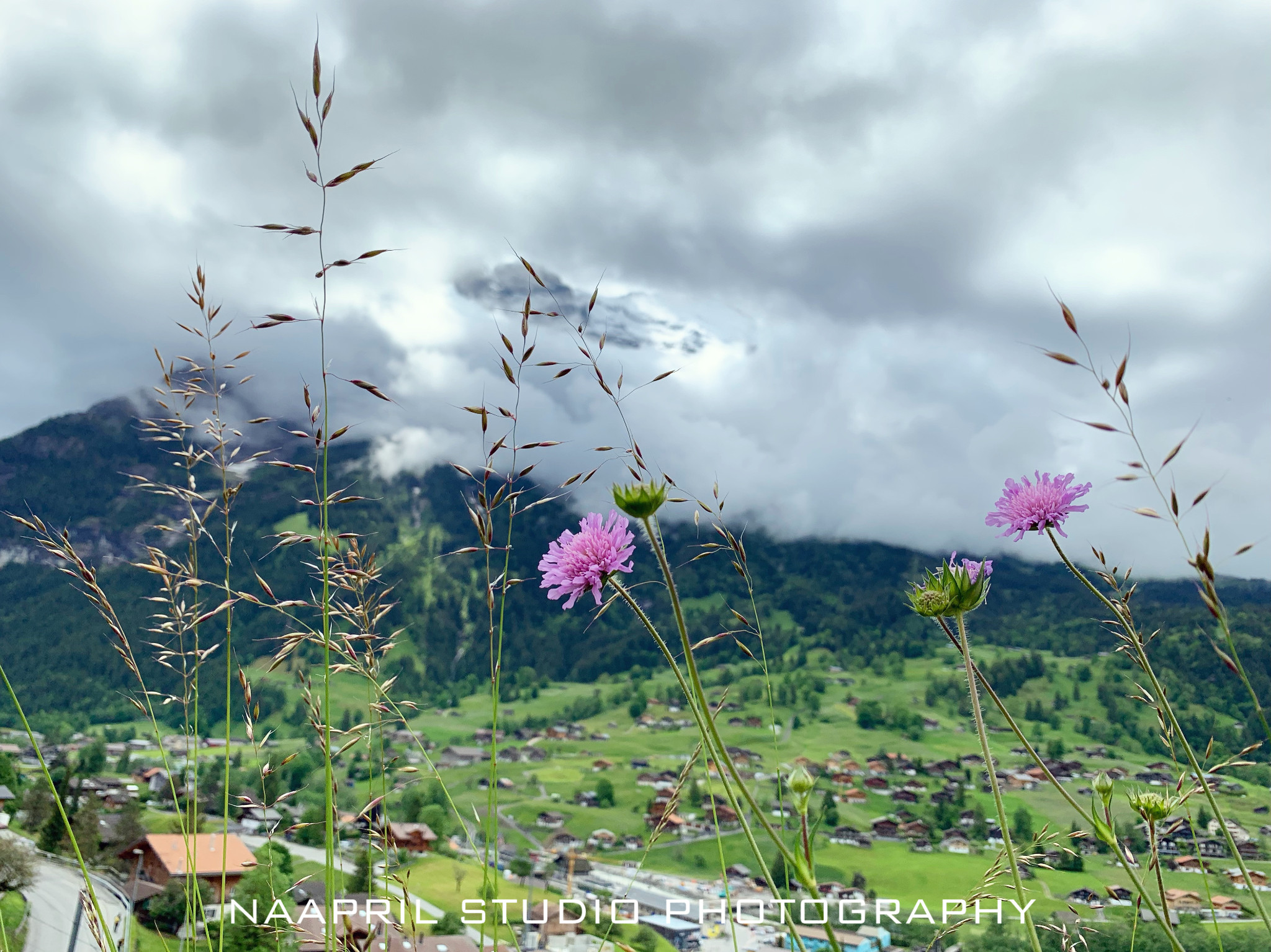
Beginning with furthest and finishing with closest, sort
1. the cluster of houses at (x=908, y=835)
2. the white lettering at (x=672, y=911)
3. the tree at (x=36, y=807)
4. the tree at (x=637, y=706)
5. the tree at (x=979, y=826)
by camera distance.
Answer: the tree at (x=637, y=706) → the tree at (x=979, y=826) → the cluster of houses at (x=908, y=835) → the tree at (x=36, y=807) → the white lettering at (x=672, y=911)

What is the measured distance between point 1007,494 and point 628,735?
6239 inches

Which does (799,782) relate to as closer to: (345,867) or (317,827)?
(317,827)

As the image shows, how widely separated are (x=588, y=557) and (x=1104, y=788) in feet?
5.78

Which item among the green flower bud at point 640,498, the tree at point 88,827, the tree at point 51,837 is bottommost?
the tree at point 51,837

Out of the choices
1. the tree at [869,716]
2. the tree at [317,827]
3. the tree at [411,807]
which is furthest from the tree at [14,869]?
the tree at [869,716]

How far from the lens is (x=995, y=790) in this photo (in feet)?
5.36

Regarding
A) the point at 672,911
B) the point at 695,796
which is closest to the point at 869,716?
the point at 695,796

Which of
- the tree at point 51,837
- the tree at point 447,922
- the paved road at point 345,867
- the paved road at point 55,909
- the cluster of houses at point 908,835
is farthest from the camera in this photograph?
the cluster of houses at point 908,835

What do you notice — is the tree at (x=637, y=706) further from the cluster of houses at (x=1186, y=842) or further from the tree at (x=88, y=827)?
the cluster of houses at (x=1186, y=842)

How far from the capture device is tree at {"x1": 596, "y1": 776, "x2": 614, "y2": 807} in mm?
107438

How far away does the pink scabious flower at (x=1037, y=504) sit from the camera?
2.73 meters

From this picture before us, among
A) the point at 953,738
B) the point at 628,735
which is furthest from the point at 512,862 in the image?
the point at 953,738

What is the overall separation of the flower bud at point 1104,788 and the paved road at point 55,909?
728 inches

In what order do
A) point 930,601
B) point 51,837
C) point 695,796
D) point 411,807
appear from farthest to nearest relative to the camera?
1. point 695,796
2. point 411,807
3. point 51,837
4. point 930,601
